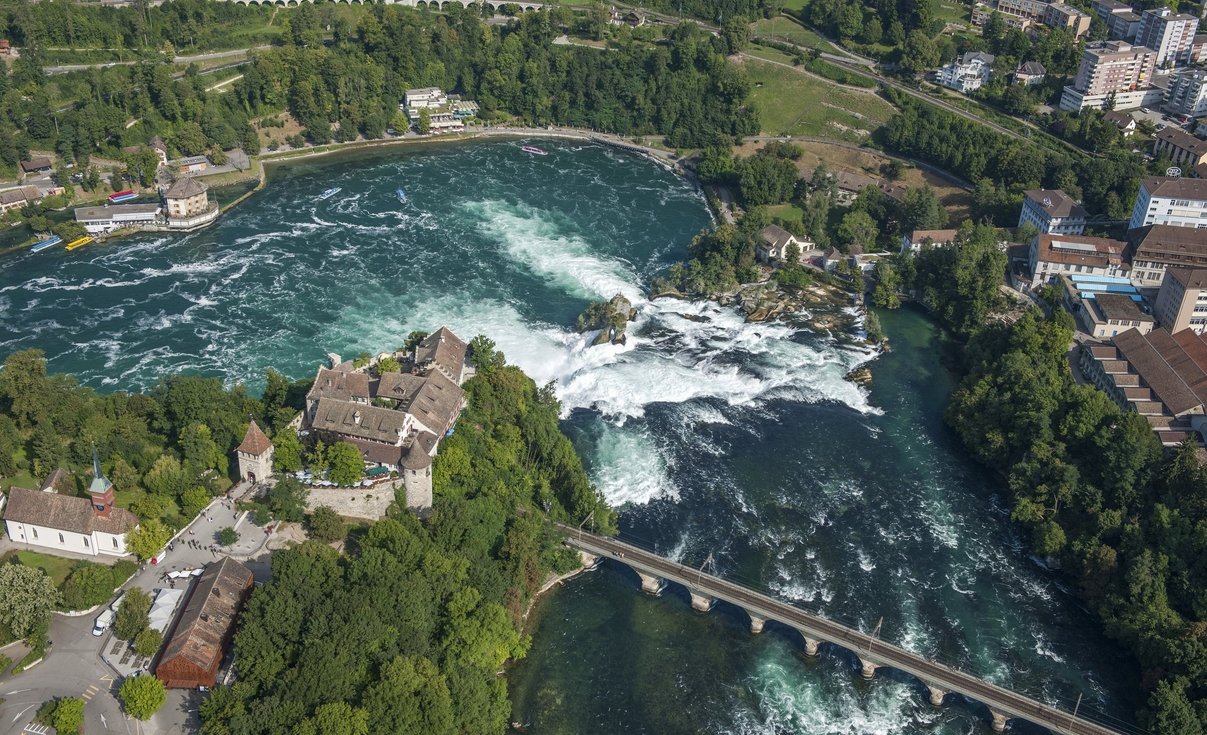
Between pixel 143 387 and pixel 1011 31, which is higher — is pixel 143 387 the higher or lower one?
the lower one

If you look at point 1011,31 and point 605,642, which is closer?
point 605,642

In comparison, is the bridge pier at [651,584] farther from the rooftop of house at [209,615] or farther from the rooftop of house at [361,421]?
the rooftop of house at [209,615]

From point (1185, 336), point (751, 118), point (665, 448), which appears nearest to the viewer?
point (665, 448)

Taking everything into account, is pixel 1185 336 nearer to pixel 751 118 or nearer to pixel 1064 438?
pixel 1064 438

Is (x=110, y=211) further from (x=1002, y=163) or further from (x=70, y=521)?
(x=1002, y=163)

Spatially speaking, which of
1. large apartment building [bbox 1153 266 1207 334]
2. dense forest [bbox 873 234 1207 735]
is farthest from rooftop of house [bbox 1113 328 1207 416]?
dense forest [bbox 873 234 1207 735]

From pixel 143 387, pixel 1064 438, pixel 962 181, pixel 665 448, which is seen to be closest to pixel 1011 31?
pixel 962 181

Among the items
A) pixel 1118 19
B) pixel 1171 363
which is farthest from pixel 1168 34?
pixel 1171 363
